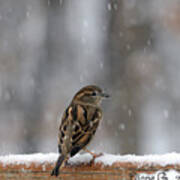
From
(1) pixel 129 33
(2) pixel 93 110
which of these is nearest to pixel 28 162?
(2) pixel 93 110

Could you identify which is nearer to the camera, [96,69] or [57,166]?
[57,166]

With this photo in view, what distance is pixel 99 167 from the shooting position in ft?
15.0

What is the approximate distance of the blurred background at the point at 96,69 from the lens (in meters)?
12.2

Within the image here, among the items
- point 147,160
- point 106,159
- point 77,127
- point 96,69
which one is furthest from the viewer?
point 96,69

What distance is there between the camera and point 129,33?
12.9m

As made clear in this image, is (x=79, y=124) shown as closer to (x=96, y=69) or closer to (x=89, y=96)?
(x=89, y=96)

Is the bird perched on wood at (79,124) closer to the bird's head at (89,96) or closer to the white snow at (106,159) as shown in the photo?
the bird's head at (89,96)

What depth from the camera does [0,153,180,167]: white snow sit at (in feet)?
14.7

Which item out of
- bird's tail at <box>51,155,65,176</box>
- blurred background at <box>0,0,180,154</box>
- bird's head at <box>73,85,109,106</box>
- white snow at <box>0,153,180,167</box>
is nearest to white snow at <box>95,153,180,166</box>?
white snow at <box>0,153,180,167</box>

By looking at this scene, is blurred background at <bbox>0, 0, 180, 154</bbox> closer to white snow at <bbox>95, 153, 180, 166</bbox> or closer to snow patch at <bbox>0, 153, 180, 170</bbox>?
snow patch at <bbox>0, 153, 180, 170</bbox>

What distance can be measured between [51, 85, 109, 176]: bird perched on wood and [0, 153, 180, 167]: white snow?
0.34 ft

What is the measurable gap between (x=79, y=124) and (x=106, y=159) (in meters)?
0.77

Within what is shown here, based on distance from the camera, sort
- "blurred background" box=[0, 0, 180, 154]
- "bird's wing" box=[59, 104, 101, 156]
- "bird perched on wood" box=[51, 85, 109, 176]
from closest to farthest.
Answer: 1. "bird perched on wood" box=[51, 85, 109, 176]
2. "bird's wing" box=[59, 104, 101, 156]
3. "blurred background" box=[0, 0, 180, 154]

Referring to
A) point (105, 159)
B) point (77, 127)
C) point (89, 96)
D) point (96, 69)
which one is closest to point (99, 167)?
point (105, 159)
